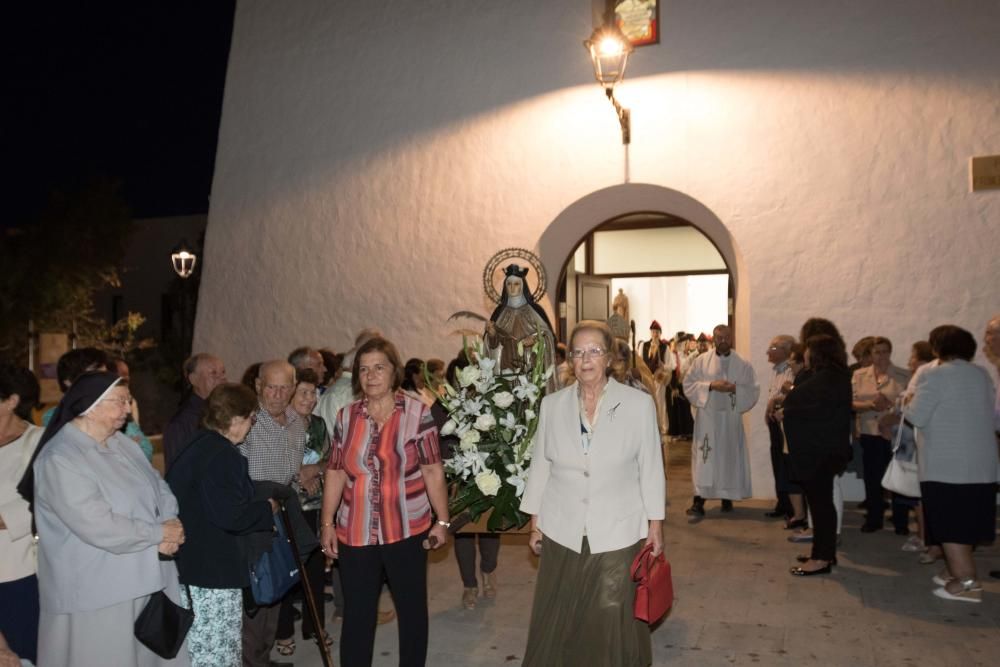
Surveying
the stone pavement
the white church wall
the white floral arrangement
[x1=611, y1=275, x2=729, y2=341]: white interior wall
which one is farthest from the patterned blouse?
[x1=611, y1=275, x2=729, y2=341]: white interior wall

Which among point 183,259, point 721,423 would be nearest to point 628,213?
point 721,423

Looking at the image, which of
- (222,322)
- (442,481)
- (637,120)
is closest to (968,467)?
(442,481)

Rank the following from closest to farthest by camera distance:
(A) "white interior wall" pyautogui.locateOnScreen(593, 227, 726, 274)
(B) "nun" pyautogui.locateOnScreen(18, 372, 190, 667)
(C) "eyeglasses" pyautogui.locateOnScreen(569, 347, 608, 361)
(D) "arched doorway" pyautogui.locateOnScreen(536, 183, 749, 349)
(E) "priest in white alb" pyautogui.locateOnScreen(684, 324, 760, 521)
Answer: (B) "nun" pyautogui.locateOnScreen(18, 372, 190, 667)
(C) "eyeglasses" pyautogui.locateOnScreen(569, 347, 608, 361)
(E) "priest in white alb" pyautogui.locateOnScreen(684, 324, 760, 521)
(D) "arched doorway" pyautogui.locateOnScreen(536, 183, 749, 349)
(A) "white interior wall" pyautogui.locateOnScreen(593, 227, 726, 274)

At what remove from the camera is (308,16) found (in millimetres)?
11203

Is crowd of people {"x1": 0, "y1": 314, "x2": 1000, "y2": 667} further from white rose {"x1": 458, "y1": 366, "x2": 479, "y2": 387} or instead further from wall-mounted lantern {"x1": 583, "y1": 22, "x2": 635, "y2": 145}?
wall-mounted lantern {"x1": 583, "y1": 22, "x2": 635, "y2": 145}

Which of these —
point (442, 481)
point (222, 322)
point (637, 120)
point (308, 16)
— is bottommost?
point (442, 481)

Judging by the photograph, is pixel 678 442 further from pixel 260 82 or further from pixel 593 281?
pixel 260 82

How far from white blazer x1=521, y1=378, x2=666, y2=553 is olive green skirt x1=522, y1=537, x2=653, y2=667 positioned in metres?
0.08

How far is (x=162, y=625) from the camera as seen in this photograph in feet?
11.6

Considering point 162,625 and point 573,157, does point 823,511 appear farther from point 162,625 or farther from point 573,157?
point 573,157

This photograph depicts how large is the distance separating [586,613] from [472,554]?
2266mm

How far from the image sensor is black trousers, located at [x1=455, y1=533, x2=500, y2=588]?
6023 mm

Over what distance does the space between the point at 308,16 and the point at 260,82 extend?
43.1 inches

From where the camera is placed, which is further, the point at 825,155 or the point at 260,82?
the point at 260,82
